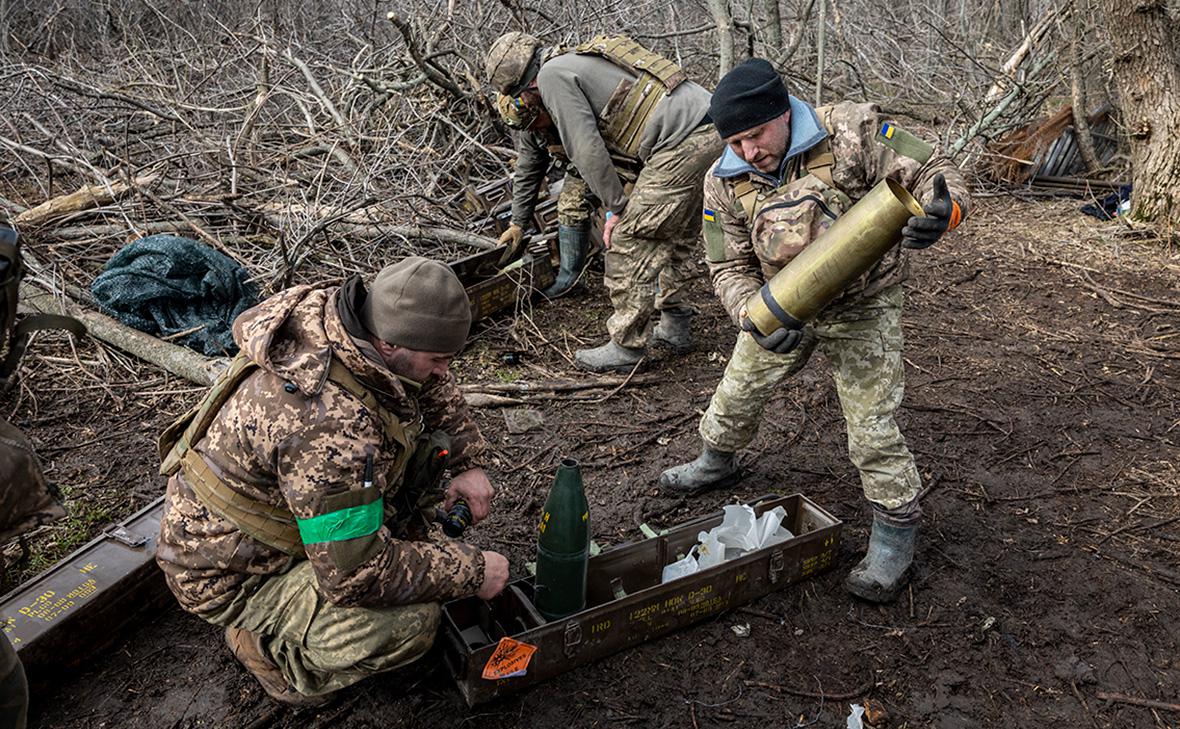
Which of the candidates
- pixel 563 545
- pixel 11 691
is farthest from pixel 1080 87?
pixel 11 691

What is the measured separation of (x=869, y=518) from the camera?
4.29 m

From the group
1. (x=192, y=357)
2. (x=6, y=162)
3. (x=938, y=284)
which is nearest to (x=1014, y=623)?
(x=938, y=284)

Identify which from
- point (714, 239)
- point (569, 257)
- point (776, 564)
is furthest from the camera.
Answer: point (569, 257)

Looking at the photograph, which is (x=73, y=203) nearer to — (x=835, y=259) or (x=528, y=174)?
(x=528, y=174)

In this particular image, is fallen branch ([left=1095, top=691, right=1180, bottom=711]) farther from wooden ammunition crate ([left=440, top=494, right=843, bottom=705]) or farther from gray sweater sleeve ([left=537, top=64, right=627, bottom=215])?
gray sweater sleeve ([left=537, top=64, right=627, bottom=215])

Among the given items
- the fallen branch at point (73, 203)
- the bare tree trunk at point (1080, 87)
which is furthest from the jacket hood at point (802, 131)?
the bare tree trunk at point (1080, 87)

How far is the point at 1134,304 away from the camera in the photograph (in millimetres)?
6785

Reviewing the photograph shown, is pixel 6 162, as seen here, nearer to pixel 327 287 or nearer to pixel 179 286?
pixel 179 286

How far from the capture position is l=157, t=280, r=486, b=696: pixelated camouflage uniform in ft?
8.19

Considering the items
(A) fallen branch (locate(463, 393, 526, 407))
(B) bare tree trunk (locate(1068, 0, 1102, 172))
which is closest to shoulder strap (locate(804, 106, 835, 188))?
(A) fallen branch (locate(463, 393, 526, 407))

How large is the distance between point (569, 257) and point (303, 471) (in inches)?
170

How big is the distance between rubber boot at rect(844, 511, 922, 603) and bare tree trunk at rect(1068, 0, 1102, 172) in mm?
7811

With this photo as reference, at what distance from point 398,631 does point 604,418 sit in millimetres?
2661

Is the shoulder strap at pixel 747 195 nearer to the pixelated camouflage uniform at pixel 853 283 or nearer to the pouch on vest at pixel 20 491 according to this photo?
the pixelated camouflage uniform at pixel 853 283
